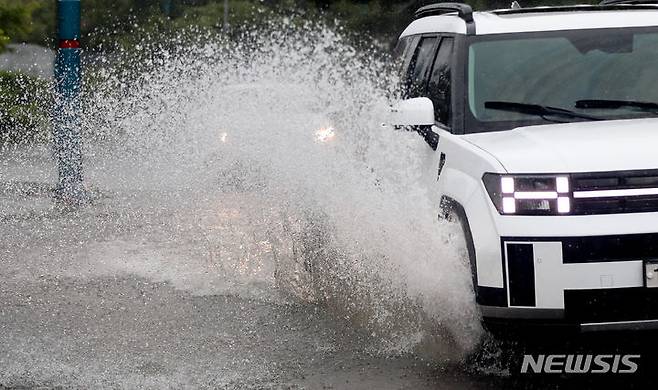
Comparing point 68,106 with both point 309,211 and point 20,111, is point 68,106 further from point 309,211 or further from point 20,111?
point 20,111

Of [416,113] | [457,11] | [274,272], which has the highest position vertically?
[457,11]

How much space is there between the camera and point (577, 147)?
211 inches

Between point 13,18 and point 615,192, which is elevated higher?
point 615,192

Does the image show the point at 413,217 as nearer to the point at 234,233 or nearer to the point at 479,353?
the point at 479,353

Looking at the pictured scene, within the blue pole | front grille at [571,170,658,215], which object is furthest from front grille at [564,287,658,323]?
the blue pole

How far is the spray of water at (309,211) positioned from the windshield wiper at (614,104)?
963 millimetres

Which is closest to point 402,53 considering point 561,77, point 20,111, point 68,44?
point 561,77

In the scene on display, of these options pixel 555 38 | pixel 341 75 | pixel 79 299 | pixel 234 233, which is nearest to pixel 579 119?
pixel 555 38

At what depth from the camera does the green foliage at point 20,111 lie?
19.4m

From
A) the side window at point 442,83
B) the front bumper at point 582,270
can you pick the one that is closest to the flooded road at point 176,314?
the front bumper at point 582,270

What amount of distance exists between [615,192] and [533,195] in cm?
36

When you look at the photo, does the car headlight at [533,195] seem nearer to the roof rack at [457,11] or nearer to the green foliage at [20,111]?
the roof rack at [457,11]

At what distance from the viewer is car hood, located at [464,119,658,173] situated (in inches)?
204

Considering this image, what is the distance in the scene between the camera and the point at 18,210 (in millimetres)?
12742
